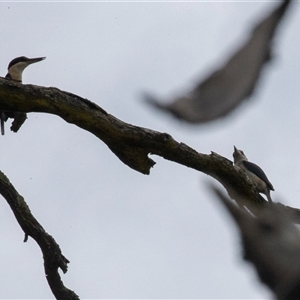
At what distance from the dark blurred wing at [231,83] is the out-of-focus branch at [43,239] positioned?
2709 millimetres

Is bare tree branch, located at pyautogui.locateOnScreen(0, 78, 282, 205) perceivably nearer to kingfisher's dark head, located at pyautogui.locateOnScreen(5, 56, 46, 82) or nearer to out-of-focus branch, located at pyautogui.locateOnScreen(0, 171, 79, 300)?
out-of-focus branch, located at pyautogui.locateOnScreen(0, 171, 79, 300)

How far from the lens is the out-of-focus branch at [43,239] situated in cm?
541

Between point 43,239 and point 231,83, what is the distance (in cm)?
295

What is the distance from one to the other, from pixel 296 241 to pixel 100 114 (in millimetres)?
3349

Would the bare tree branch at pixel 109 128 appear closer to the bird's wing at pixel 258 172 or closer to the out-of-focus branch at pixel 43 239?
the out-of-focus branch at pixel 43 239

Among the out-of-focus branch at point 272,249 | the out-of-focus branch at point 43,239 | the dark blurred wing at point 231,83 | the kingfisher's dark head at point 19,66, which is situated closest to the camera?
the out-of-focus branch at point 272,249

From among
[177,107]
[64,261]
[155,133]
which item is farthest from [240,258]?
[64,261]

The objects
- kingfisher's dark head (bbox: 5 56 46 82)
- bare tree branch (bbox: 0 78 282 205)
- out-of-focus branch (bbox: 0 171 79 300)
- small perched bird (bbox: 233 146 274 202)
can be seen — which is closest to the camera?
bare tree branch (bbox: 0 78 282 205)

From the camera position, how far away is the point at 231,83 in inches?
119

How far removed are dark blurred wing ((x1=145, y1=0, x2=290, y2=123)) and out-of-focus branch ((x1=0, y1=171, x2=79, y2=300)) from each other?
271 cm

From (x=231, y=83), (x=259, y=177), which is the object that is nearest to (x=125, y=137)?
(x=231, y=83)

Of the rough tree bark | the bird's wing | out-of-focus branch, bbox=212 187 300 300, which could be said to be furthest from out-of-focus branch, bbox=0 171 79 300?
out-of-focus branch, bbox=212 187 300 300

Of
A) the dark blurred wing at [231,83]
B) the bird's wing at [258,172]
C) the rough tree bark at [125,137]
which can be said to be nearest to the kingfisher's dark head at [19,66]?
the bird's wing at [258,172]

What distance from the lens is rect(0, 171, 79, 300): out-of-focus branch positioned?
5.41 meters
